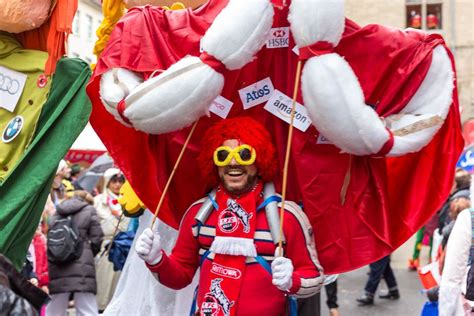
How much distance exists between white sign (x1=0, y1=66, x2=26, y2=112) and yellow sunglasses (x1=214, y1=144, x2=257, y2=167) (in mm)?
1254

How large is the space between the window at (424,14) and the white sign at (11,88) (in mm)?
19520

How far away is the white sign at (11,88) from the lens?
14.1ft

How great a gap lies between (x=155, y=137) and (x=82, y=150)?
38.0 ft

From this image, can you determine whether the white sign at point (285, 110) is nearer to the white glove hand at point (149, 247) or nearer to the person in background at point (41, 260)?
the white glove hand at point (149, 247)

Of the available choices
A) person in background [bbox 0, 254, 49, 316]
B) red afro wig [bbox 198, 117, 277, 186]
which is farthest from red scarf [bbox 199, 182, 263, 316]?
person in background [bbox 0, 254, 49, 316]

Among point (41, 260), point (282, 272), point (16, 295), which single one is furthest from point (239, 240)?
point (41, 260)

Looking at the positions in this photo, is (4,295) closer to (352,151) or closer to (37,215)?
(352,151)

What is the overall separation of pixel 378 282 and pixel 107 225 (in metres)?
3.28

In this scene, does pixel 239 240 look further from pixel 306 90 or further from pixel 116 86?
pixel 116 86

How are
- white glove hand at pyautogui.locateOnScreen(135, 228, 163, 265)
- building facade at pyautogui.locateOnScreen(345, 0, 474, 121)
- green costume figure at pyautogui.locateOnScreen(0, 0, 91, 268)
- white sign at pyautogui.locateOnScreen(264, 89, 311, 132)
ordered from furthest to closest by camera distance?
building facade at pyautogui.locateOnScreen(345, 0, 474, 121), green costume figure at pyautogui.locateOnScreen(0, 0, 91, 268), white sign at pyautogui.locateOnScreen(264, 89, 311, 132), white glove hand at pyautogui.locateOnScreen(135, 228, 163, 265)

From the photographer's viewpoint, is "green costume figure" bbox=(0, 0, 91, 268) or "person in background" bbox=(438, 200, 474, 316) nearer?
"green costume figure" bbox=(0, 0, 91, 268)

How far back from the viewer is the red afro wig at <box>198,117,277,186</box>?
3873mm

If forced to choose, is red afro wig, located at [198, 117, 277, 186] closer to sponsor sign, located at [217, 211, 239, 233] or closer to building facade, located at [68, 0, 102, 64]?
sponsor sign, located at [217, 211, 239, 233]

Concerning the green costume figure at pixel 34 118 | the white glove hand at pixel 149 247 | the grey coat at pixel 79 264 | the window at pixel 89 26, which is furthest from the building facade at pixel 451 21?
the window at pixel 89 26
